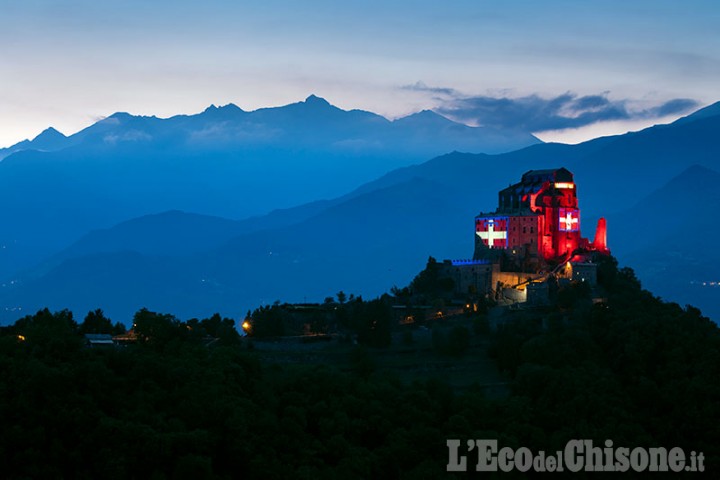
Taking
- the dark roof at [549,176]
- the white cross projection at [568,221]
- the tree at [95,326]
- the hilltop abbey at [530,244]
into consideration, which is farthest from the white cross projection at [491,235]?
the tree at [95,326]

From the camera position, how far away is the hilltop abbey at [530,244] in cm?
9812

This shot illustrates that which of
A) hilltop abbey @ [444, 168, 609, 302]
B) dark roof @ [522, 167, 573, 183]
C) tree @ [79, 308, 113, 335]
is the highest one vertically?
dark roof @ [522, 167, 573, 183]

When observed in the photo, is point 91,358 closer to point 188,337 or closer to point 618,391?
point 188,337

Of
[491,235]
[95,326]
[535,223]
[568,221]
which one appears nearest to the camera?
[95,326]

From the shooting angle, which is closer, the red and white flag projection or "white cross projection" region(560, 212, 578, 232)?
"white cross projection" region(560, 212, 578, 232)

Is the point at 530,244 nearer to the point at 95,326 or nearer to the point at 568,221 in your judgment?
the point at 568,221

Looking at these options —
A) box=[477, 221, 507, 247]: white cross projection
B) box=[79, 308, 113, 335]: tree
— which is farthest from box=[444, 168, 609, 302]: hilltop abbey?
box=[79, 308, 113, 335]: tree

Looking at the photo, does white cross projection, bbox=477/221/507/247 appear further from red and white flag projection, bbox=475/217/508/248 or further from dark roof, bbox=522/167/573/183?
dark roof, bbox=522/167/573/183

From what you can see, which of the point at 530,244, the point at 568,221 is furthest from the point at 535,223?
the point at 568,221

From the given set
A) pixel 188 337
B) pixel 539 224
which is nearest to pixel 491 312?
pixel 539 224

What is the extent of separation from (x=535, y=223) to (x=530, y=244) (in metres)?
2.09

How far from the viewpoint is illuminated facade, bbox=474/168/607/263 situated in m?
101

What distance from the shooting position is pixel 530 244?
3959 inches

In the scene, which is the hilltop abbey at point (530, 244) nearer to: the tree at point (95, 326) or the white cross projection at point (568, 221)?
the white cross projection at point (568, 221)
